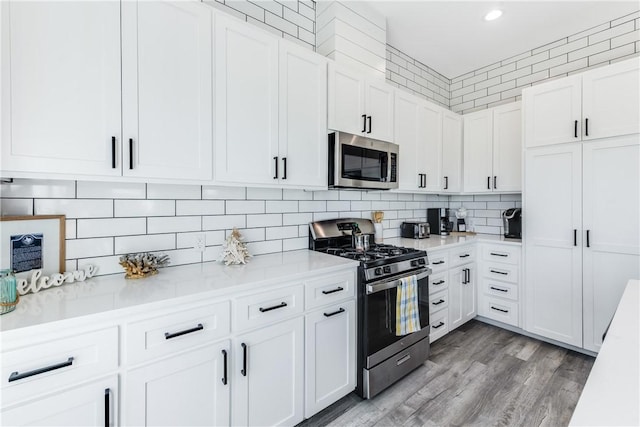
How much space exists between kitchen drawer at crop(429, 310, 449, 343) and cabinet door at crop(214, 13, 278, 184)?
6.49 feet

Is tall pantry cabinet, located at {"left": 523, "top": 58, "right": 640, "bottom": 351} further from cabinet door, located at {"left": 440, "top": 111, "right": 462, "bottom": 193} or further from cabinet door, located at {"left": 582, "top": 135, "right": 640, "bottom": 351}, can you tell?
cabinet door, located at {"left": 440, "top": 111, "right": 462, "bottom": 193}

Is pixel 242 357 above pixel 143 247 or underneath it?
underneath

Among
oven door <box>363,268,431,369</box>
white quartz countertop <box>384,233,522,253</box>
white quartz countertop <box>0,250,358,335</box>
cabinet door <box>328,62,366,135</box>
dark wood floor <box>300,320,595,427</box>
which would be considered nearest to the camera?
white quartz countertop <box>0,250,358,335</box>

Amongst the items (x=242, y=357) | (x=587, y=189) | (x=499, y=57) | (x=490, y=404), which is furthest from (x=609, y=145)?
(x=242, y=357)

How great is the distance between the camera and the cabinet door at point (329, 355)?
1.75 m

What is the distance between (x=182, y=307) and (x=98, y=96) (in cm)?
103

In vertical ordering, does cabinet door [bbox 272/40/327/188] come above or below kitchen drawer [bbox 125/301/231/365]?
above

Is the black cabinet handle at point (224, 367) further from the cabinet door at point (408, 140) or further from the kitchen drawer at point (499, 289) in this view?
the kitchen drawer at point (499, 289)

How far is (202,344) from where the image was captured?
134 cm

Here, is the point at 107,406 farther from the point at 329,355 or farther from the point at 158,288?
the point at 329,355

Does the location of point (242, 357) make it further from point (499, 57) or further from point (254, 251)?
point (499, 57)

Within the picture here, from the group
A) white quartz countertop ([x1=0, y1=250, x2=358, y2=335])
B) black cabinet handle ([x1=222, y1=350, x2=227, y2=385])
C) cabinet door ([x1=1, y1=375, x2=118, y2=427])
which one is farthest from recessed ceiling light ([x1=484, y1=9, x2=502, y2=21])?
cabinet door ([x1=1, y1=375, x2=118, y2=427])

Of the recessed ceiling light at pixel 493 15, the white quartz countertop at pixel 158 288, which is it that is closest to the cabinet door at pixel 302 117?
the white quartz countertop at pixel 158 288

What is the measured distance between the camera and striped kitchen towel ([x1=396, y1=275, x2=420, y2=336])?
6.95ft
